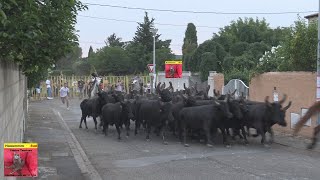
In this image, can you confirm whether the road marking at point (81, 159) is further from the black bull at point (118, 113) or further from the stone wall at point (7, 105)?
the stone wall at point (7, 105)

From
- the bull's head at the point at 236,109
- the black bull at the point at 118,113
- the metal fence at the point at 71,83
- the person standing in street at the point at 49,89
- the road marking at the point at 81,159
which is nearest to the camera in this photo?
the road marking at the point at 81,159

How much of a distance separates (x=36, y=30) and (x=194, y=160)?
6.81 metres

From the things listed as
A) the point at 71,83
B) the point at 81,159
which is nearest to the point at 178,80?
the point at 71,83

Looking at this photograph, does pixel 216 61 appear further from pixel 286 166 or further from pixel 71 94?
pixel 286 166

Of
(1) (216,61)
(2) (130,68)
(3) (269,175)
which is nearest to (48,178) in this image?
(3) (269,175)

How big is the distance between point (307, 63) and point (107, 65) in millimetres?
52124

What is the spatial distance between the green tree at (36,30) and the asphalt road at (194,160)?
3.03 metres

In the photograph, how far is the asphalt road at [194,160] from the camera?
10234mm

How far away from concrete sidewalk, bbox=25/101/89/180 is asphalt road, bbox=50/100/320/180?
54cm

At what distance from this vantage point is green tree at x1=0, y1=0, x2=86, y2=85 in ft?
17.9

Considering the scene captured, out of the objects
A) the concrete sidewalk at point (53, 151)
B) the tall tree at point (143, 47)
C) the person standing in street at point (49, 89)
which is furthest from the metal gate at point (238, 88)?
the tall tree at point (143, 47)

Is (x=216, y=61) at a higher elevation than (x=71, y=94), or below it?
higher

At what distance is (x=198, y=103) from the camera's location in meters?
16.4

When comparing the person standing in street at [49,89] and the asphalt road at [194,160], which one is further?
the person standing in street at [49,89]
